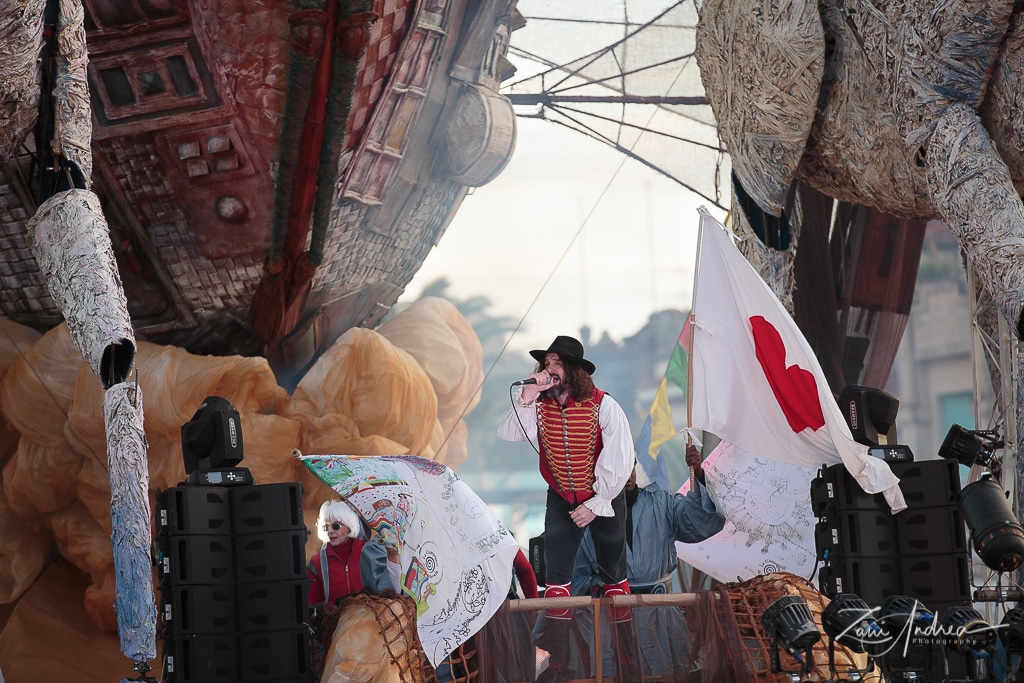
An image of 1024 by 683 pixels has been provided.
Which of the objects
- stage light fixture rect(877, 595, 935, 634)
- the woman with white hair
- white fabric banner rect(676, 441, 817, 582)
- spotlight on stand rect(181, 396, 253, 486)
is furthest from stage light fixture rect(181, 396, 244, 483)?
white fabric banner rect(676, 441, 817, 582)

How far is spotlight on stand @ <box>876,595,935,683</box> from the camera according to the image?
12.0ft

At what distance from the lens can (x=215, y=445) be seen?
192 inches

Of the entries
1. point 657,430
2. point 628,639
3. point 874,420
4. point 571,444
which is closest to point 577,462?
point 571,444

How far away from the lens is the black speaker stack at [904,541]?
4.86 meters

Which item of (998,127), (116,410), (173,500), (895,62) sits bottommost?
(173,500)

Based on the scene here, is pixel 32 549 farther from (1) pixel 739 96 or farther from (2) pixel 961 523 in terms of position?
(2) pixel 961 523

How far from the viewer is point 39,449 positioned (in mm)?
7863

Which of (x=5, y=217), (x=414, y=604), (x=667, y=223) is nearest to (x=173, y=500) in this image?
(x=414, y=604)

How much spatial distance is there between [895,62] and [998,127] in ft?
1.89

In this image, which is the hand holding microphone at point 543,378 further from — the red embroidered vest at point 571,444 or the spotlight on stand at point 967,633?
the spotlight on stand at point 967,633

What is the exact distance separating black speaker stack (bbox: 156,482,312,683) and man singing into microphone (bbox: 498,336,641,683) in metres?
1.36

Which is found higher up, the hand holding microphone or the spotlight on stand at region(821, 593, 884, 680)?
the hand holding microphone

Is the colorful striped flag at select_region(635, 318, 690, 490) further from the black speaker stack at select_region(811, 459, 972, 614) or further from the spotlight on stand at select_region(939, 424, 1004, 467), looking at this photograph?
the spotlight on stand at select_region(939, 424, 1004, 467)

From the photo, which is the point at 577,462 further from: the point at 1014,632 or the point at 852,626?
the point at 1014,632
